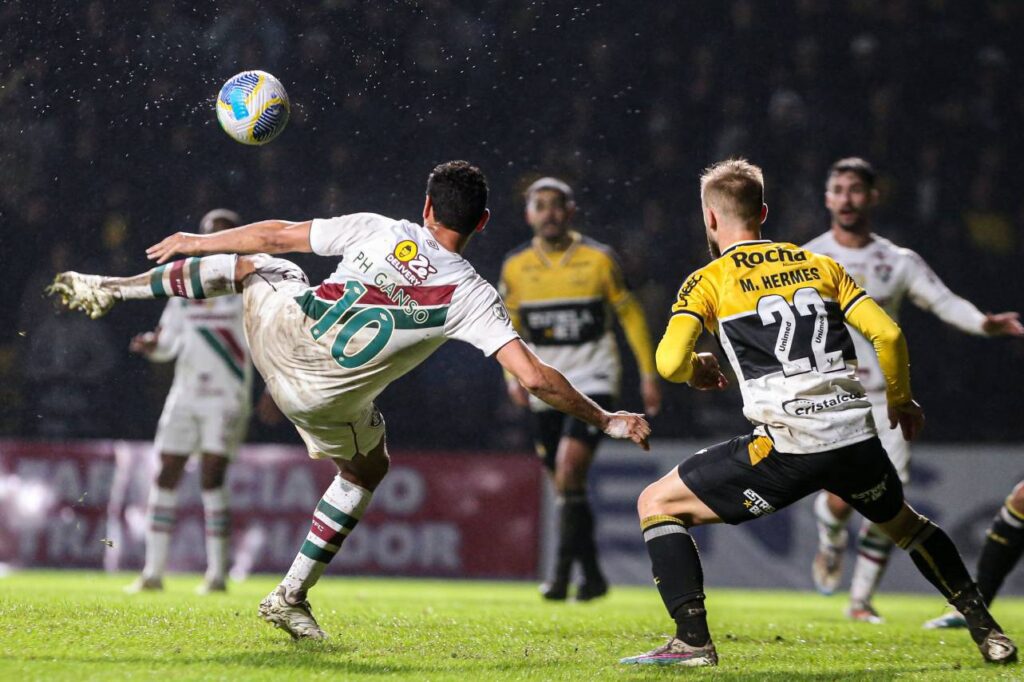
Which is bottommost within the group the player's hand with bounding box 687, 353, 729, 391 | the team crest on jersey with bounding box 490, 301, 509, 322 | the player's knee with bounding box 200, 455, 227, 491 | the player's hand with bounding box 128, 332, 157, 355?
the player's knee with bounding box 200, 455, 227, 491

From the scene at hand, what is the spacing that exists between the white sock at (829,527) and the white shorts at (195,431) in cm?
393

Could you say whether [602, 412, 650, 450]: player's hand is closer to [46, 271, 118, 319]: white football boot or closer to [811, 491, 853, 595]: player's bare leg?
[46, 271, 118, 319]: white football boot

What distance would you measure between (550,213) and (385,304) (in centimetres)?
400

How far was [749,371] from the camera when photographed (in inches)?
188

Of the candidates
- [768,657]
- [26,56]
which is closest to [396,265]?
[768,657]

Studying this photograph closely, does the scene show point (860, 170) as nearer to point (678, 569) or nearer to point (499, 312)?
point (499, 312)

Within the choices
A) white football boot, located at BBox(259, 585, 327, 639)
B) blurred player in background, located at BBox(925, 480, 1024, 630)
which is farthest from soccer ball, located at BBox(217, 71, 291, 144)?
blurred player in background, located at BBox(925, 480, 1024, 630)

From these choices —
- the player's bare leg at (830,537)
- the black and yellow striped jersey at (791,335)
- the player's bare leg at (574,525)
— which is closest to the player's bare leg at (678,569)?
the black and yellow striped jersey at (791,335)

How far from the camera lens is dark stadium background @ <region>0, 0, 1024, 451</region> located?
7184 mm

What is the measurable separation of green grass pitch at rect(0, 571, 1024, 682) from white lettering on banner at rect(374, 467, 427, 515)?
2937 mm

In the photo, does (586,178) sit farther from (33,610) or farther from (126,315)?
(33,610)

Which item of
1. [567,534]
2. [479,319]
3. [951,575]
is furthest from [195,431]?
[951,575]

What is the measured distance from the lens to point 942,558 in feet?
16.6

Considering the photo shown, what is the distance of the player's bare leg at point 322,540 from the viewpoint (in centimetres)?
527
